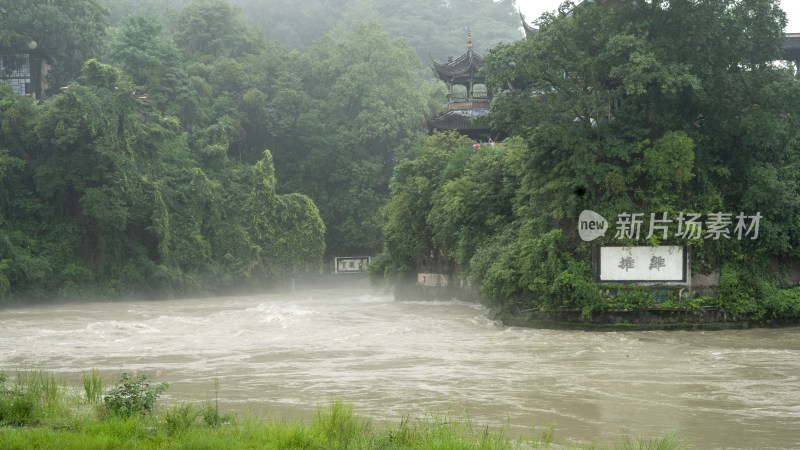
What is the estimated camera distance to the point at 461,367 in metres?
12.4

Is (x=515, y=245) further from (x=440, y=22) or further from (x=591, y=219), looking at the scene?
(x=440, y=22)

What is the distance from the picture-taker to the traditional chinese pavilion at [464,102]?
107ft

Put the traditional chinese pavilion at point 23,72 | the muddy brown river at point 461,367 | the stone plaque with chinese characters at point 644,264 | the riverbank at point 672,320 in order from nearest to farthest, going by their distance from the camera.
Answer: the muddy brown river at point 461,367, the riverbank at point 672,320, the stone plaque with chinese characters at point 644,264, the traditional chinese pavilion at point 23,72

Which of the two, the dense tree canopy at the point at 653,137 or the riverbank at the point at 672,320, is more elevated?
the dense tree canopy at the point at 653,137

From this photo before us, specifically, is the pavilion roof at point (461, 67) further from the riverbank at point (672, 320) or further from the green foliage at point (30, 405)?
the green foliage at point (30, 405)

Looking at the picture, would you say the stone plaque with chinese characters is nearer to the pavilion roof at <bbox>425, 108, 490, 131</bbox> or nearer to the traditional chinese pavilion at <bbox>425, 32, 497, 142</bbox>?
the traditional chinese pavilion at <bbox>425, 32, 497, 142</bbox>

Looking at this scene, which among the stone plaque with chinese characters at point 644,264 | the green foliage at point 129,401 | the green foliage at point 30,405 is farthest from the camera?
the stone plaque with chinese characters at point 644,264

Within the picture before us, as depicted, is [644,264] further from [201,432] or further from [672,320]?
[201,432]

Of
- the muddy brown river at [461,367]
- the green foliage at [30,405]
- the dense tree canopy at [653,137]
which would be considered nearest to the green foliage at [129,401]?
the green foliage at [30,405]

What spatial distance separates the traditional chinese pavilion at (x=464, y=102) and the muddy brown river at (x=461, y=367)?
41.4ft

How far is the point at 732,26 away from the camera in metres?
16.5

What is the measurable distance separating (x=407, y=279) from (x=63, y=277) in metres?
12.1

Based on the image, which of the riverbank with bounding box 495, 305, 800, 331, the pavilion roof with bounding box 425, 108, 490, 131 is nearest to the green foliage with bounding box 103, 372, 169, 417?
the riverbank with bounding box 495, 305, 800, 331

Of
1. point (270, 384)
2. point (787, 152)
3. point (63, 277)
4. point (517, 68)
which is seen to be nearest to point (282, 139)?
point (63, 277)
